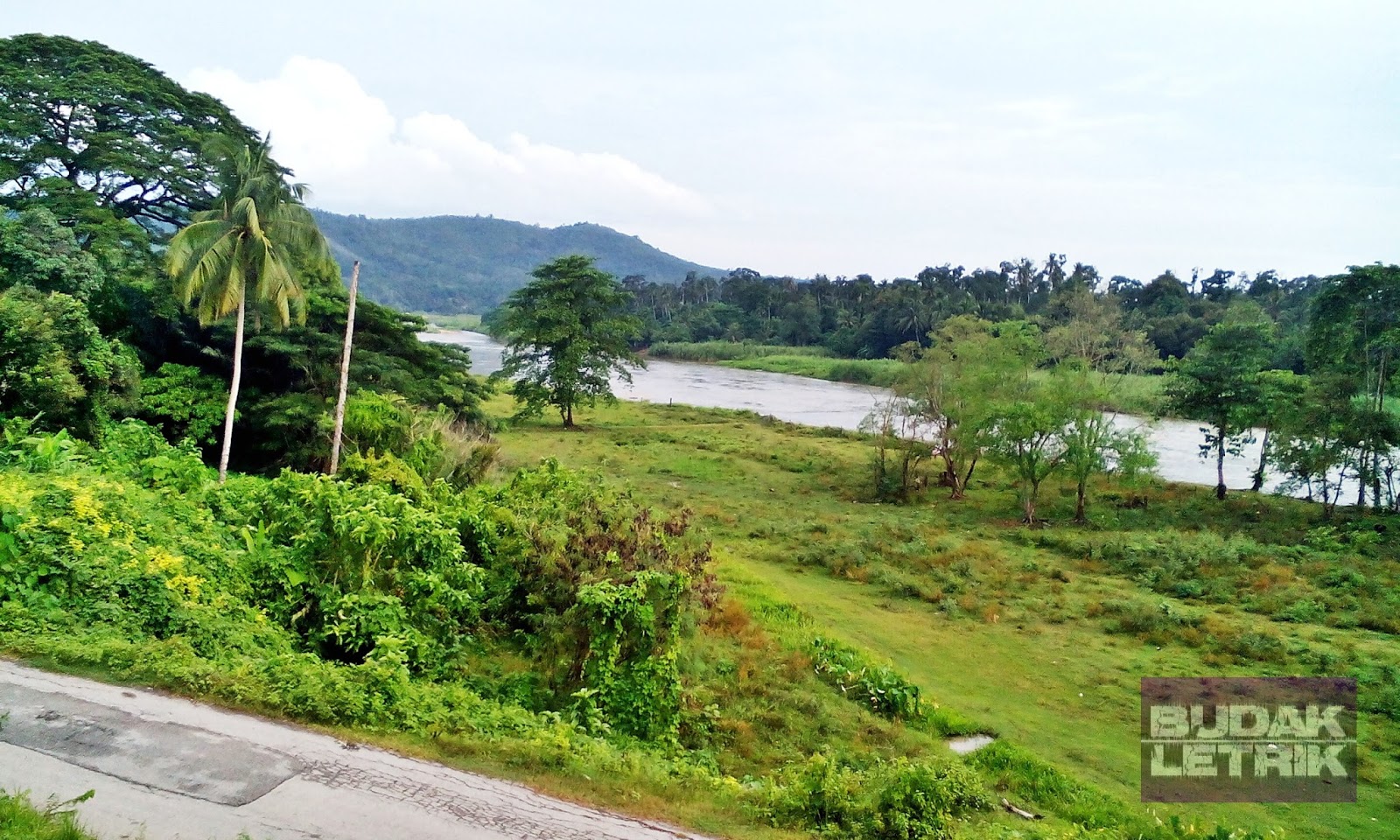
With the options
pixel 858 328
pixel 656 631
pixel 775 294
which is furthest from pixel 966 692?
pixel 775 294

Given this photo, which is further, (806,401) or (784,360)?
(784,360)

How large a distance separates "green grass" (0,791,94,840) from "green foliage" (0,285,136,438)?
1175cm

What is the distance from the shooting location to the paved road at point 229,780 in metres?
5.19

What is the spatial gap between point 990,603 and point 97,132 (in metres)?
28.8

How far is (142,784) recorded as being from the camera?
5395 millimetres

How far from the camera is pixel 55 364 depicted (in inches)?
575

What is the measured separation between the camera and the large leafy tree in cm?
2234

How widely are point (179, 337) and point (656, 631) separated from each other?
18470 mm

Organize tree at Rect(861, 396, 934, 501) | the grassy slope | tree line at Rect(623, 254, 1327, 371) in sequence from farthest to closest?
tree line at Rect(623, 254, 1327, 371)
tree at Rect(861, 396, 934, 501)
the grassy slope

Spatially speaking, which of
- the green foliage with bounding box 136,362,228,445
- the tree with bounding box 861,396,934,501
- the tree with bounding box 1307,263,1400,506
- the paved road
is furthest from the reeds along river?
the green foliage with bounding box 136,362,228,445

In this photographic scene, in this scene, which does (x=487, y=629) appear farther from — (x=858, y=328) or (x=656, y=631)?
(x=858, y=328)

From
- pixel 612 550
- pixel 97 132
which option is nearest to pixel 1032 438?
pixel 612 550

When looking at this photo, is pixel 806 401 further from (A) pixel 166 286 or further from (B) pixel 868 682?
(B) pixel 868 682

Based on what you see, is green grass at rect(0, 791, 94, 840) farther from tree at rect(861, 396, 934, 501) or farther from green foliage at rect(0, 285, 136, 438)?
tree at rect(861, 396, 934, 501)
